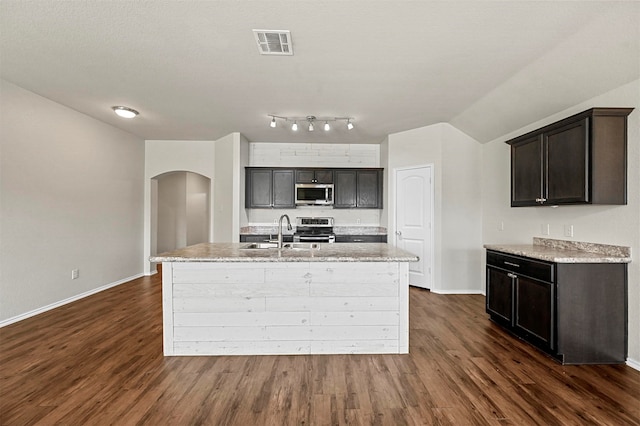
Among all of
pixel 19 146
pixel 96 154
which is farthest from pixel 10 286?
pixel 96 154

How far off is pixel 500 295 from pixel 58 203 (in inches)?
224

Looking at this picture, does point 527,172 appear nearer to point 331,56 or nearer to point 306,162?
point 331,56

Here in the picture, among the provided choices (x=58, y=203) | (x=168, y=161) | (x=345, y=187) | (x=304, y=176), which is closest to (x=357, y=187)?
(x=345, y=187)

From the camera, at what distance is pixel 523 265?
10.0ft

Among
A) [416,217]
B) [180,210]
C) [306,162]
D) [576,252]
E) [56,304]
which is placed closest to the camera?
[576,252]

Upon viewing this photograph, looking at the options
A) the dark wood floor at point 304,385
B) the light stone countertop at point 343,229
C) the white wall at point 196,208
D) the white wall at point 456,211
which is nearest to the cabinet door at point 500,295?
the dark wood floor at point 304,385

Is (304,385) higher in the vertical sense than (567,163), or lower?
lower

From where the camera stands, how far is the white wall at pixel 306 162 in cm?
612

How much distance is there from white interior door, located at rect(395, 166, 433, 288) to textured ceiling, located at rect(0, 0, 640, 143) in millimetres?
1180

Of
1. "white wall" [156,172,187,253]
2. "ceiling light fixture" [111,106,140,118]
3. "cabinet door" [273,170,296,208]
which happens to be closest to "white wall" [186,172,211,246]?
"white wall" [156,172,187,253]

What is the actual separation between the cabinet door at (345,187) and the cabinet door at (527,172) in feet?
9.06

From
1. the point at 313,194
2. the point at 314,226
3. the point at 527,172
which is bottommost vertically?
the point at 314,226

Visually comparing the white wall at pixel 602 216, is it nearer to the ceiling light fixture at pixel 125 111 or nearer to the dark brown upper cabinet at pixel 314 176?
the dark brown upper cabinet at pixel 314 176

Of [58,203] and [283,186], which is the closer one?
[58,203]
